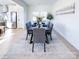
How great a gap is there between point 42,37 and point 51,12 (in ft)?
31.8

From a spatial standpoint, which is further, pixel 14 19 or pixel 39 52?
pixel 14 19

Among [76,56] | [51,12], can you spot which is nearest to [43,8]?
[51,12]

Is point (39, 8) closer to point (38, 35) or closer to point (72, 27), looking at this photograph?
point (72, 27)

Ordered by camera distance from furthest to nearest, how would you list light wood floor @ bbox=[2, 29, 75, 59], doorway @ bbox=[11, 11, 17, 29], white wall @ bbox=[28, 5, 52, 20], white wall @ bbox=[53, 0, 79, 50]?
doorway @ bbox=[11, 11, 17, 29] → white wall @ bbox=[28, 5, 52, 20] → white wall @ bbox=[53, 0, 79, 50] → light wood floor @ bbox=[2, 29, 75, 59]

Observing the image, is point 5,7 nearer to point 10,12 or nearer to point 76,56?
point 10,12

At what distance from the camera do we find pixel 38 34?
562 centimetres

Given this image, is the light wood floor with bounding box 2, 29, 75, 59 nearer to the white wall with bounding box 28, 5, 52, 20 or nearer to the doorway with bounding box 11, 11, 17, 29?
the white wall with bounding box 28, 5, 52, 20

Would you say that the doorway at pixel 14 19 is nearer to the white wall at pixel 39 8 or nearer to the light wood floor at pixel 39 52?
the white wall at pixel 39 8

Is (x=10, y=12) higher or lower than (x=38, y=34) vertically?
higher

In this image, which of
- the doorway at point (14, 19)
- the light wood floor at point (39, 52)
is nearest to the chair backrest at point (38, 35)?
the light wood floor at point (39, 52)

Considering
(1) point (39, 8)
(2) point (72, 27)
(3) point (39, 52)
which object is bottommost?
(3) point (39, 52)

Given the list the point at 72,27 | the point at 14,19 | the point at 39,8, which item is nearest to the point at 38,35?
the point at 72,27

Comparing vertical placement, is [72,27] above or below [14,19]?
below

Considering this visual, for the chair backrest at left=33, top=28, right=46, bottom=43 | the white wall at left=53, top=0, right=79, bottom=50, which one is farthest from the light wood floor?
the white wall at left=53, top=0, right=79, bottom=50
